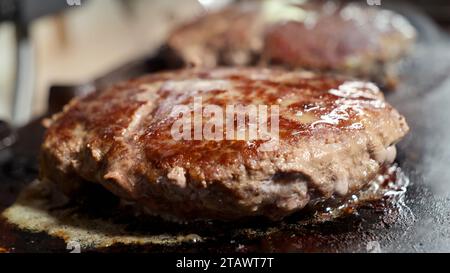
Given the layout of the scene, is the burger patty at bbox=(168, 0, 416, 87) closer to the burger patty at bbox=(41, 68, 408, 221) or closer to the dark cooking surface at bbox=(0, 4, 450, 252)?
the dark cooking surface at bbox=(0, 4, 450, 252)

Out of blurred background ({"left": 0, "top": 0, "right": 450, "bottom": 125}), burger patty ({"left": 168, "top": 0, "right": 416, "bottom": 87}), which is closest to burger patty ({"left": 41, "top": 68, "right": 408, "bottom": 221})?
burger patty ({"left": 168, "top": 0, "right": 416, "bottom": 87})

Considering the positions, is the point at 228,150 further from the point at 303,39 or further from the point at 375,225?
the point at 303,39

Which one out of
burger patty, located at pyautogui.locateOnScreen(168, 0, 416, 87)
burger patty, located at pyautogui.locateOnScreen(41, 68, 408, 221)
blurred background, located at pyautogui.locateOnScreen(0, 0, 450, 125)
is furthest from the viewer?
blurred background, located at pyautogui.locateOnScreen(0, 0, 450, 125)

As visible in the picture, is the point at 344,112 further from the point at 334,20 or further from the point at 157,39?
the point at 157,39

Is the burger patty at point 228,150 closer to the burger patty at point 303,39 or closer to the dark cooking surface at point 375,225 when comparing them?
the dark cooking surface at point 375,225

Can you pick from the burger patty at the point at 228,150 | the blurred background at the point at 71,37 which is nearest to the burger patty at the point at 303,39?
the blurred background at the point at 71,37

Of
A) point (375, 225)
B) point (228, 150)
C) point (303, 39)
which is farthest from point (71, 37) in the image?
point (375, 225)
